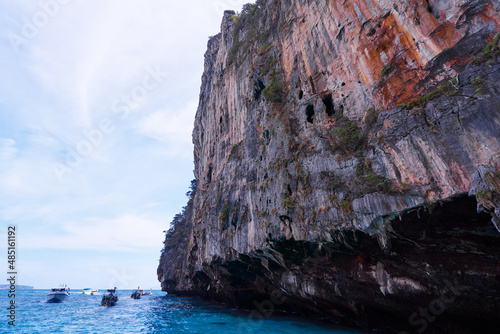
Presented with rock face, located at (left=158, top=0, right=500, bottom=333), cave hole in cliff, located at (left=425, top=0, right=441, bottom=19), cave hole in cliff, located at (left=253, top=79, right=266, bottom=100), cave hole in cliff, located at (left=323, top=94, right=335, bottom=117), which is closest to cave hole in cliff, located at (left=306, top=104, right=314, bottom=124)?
rock face, located at (left=158, top=0, right=500, bottom=333)

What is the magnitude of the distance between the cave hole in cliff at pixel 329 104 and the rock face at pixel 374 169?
12 cm

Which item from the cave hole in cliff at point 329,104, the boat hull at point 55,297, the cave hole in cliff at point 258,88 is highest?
the cave hole in cliff at point 258,88

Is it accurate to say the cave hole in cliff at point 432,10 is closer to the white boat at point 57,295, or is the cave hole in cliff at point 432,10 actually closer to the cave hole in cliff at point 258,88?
the cave hole in cliff at point 258,88

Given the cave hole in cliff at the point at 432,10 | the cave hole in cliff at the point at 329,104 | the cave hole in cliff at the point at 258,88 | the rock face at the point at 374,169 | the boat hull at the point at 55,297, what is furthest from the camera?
the boat hull at the point at 55,297

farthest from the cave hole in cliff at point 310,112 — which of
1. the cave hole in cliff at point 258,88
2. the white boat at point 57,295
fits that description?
the white boat at point 57,295

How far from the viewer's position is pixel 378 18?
43.6 ft

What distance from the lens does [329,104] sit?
1579 centimetres

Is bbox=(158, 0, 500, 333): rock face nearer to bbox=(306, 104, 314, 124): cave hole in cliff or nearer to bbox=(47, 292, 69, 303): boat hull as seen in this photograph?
bbox=(306, 104, 314, 124): cave hole in cliff

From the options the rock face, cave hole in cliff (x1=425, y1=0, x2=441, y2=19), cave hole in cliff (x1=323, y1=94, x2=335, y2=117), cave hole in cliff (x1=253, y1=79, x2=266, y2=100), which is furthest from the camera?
cave hole in cliff (x1=253, y1=79, x2=266, y2=100)

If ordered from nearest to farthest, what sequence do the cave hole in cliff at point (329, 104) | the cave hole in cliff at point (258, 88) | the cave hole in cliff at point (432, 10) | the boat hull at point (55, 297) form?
the cave hole in cliff at point (432, 10) → the cave hole in cliff at point (329, 104) → the cave hole in cliff at point (258, 88) → the boat hull at point (55, 297)

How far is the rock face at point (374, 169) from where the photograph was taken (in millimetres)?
8984

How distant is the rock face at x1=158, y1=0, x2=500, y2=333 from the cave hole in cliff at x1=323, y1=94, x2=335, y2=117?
12cm

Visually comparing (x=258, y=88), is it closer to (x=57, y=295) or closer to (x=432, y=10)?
(x=432, y=10)

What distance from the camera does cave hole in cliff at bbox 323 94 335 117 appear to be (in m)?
15.4
